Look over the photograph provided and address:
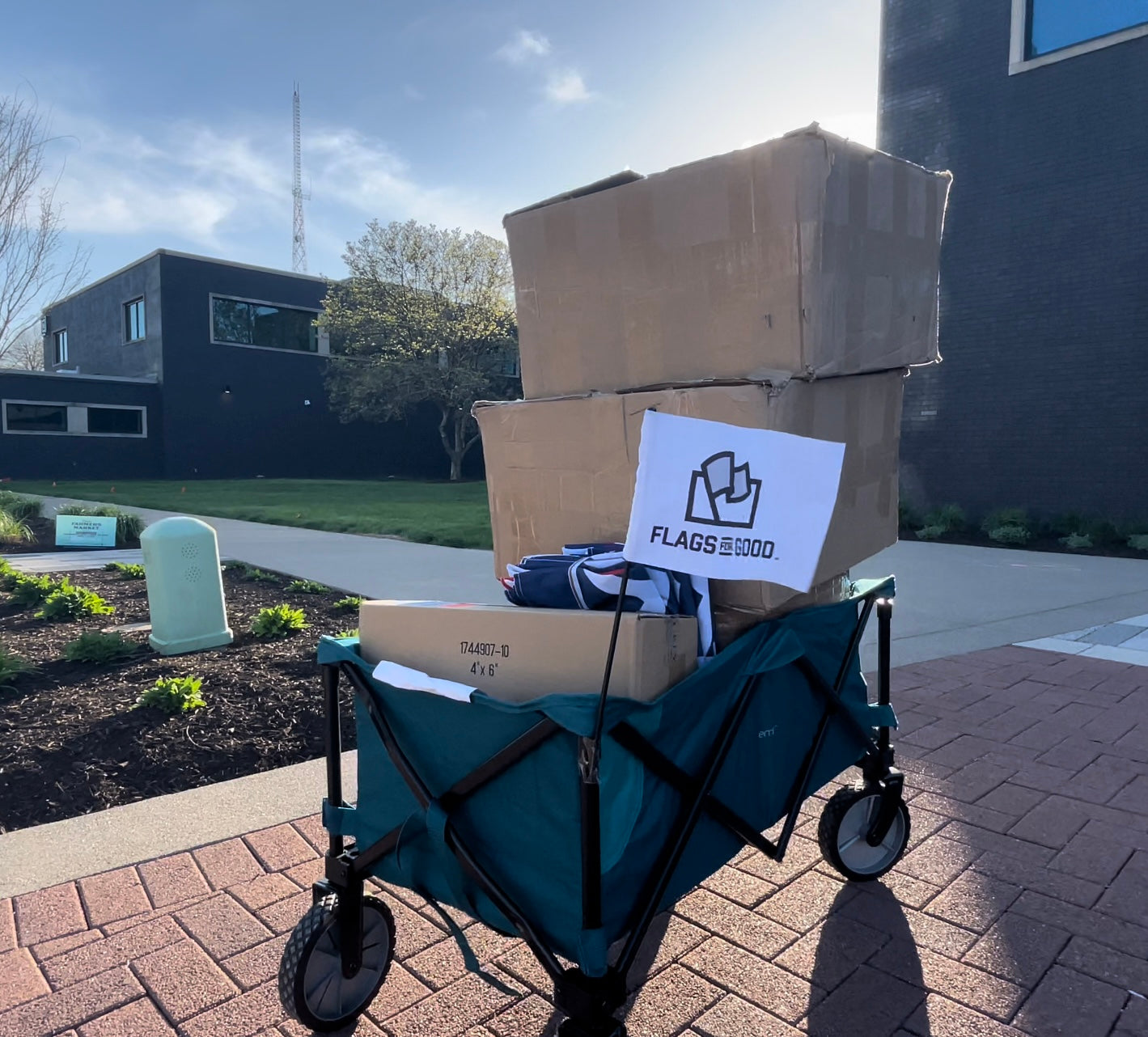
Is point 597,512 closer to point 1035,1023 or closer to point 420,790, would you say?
point 420,790

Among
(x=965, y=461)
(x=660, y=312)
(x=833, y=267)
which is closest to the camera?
(x=833, y=267)

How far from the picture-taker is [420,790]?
1.86 m

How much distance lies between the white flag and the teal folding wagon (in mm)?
289

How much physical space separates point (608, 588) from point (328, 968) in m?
1.12

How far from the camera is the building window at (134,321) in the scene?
97.5 ft

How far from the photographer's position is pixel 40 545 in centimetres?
1026

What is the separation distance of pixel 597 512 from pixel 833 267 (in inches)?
34.4

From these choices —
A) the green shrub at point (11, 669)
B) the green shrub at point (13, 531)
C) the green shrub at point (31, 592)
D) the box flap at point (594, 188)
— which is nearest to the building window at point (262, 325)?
the green shrub at point (13, 531)

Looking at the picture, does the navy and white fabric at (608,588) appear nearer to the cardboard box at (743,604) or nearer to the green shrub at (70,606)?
the cardboard box at (743,604)

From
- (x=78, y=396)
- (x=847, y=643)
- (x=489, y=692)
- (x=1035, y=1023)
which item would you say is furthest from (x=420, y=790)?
(x=78, y=396)

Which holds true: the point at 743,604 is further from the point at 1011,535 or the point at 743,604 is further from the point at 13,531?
the point at 1011,535

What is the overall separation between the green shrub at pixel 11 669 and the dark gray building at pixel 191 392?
25.9 metres

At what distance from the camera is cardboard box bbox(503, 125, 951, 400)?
208 centimetres

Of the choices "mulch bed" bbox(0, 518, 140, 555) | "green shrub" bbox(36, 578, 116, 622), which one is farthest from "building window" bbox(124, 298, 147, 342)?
"green shrub" bbox(36, 578, 116, 622)
